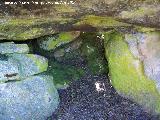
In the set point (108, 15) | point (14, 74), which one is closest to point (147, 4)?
point (108, 15)

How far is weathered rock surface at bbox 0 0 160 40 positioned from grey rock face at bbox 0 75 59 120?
0.62 meters

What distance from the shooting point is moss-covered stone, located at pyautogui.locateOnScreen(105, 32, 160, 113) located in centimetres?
467

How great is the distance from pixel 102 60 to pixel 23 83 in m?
1.23

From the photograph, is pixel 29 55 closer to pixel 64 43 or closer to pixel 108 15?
pixel 64 43

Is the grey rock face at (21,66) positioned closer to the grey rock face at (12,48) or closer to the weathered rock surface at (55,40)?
the grey rock face at (12,48)

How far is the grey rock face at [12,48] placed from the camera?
14.8 ft

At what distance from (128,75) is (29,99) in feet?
4.27

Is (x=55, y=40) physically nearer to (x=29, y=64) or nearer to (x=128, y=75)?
(x=29, y=64)

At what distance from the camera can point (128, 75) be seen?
15.7 ft

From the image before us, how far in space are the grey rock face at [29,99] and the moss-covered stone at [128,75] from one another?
850 mm

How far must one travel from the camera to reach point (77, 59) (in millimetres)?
5121

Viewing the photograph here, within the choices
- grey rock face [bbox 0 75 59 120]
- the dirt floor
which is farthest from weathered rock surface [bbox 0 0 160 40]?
the dirt floor

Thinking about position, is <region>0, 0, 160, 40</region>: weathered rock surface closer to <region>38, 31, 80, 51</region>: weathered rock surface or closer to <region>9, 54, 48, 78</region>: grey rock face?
<region>9, 54, 48, 78</region>: grey rock face

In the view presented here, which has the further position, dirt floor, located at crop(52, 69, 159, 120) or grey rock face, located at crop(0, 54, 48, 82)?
dirt floor, located at crop(52, 69, 159, 120)
